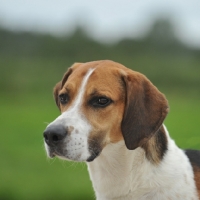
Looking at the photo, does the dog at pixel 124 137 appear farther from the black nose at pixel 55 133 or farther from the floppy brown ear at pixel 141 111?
the black nose at pixel 55 133

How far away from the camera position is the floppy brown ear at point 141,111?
5.27 metres

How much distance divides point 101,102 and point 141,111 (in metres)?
0.42

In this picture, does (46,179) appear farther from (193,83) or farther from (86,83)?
(193,83)

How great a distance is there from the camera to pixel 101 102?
5.28m

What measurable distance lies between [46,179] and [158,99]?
6.73 metres

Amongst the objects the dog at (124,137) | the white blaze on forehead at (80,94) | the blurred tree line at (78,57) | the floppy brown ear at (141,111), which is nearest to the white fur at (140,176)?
the dog at (124,137)

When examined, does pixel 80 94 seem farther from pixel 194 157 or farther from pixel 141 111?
pixel 194 157

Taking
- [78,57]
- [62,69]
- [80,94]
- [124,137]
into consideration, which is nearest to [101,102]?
[80,94]

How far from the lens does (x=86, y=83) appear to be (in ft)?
17.8

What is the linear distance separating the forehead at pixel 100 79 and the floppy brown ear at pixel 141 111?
119 mm

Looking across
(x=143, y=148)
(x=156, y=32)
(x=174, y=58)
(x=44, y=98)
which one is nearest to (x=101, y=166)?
(x=143, y=148)

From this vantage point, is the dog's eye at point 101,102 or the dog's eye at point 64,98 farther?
the dog's eye at point 64,98

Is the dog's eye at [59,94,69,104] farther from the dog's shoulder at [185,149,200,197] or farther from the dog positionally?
the dog's shoulder at [185,149,200,197]

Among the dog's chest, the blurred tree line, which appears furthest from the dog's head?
the blurred tree line
